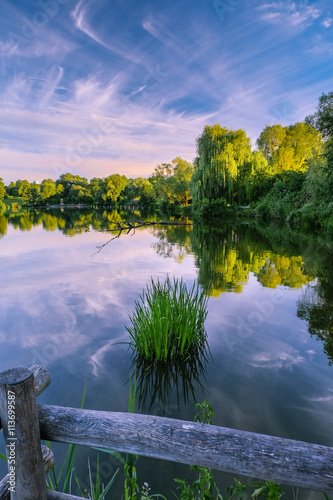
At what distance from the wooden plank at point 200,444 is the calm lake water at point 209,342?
1967 mm

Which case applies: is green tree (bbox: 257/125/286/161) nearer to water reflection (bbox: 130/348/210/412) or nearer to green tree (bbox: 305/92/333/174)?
green tree (bbox: 305/92/333/174)

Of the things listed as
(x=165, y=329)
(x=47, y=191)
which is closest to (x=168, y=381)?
(x=165, y=329)

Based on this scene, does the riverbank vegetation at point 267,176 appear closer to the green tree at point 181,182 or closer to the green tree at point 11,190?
the green tree at point 181,182

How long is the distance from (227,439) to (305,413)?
345cm

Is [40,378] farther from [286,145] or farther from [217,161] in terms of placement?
[286,145]

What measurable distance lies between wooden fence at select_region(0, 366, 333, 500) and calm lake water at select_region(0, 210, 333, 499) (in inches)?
74.8

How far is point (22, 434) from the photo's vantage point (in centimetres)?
151

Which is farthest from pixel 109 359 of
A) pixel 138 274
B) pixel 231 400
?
pixel 138 274

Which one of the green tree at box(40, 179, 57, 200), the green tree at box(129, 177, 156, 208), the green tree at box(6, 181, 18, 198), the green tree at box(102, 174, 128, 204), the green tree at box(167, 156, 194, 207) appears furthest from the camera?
the green tree at box(6, 181, 18, 198)

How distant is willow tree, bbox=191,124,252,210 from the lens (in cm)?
3406

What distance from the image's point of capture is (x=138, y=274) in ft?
39.8

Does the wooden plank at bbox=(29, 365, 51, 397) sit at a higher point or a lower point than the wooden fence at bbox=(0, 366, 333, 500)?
higher

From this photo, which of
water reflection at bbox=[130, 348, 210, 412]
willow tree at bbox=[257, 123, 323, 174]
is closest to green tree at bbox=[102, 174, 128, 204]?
willow tree at bbox=[257, 123, 323, 174]

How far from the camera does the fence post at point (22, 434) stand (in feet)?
4.77
